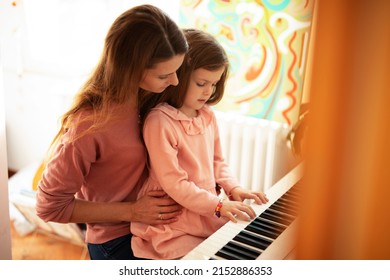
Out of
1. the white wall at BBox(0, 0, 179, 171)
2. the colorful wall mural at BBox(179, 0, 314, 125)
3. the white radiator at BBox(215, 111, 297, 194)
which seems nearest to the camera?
the colorful wall mural at BBox(179, 0, 314, 125)

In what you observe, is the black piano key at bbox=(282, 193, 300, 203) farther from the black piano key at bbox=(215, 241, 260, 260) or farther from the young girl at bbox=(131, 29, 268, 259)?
the black piano key at bbox=(215, 241, 260, 260)

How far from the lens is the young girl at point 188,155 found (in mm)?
1177

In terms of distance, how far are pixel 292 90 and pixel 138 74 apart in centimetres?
101

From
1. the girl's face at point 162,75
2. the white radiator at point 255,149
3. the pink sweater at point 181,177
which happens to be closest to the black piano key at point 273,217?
the pink sweater at point 181,177

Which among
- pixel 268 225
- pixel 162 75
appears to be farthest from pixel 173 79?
pixel 268 225

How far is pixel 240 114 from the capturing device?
211cm

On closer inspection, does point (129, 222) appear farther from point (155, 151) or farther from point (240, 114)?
point (240, 114)

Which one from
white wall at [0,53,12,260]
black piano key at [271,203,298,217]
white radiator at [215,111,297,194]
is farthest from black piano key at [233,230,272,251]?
white radiator at [215,111,297,194]

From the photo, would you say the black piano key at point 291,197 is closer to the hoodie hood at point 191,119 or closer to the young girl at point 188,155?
the young girl at point 188,155

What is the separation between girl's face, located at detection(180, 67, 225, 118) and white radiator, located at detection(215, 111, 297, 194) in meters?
0.85

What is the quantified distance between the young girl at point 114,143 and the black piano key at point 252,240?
7.0 inches

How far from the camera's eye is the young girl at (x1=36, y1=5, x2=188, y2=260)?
108cm

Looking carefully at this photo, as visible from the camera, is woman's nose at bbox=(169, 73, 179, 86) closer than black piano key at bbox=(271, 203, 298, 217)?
Yes

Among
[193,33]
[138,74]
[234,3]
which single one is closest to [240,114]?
[234,3]
